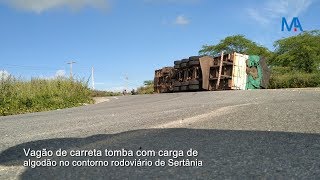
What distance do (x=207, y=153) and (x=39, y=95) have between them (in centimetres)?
1249

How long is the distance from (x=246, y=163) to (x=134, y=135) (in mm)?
2101

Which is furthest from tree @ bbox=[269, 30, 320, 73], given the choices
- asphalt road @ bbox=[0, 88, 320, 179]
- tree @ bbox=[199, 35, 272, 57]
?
asphalt road @ bbox=[0, 88, 320, 179]

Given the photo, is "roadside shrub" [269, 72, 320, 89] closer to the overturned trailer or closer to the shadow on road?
the overturned trailer

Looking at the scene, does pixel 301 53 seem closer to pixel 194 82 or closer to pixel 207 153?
pixel 194 82

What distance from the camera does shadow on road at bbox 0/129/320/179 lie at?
3.25 m

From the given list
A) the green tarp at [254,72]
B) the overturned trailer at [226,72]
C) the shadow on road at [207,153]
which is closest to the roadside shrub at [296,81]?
the overturned trailer at [226,72]

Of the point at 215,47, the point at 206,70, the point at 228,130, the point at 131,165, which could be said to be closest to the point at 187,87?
the point at 206,70

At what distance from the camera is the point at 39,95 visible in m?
15.1

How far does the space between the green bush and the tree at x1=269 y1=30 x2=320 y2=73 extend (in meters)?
25.5

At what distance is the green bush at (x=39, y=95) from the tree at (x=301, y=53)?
25545 millimetres

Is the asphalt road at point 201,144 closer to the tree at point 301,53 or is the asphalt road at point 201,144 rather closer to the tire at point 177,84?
the tire at point 177,84

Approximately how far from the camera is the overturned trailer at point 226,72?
20.5m

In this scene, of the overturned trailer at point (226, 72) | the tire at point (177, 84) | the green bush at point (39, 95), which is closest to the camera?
the green bush at point (39, 95)

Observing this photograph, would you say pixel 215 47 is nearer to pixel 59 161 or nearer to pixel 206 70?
pixel 206 70
